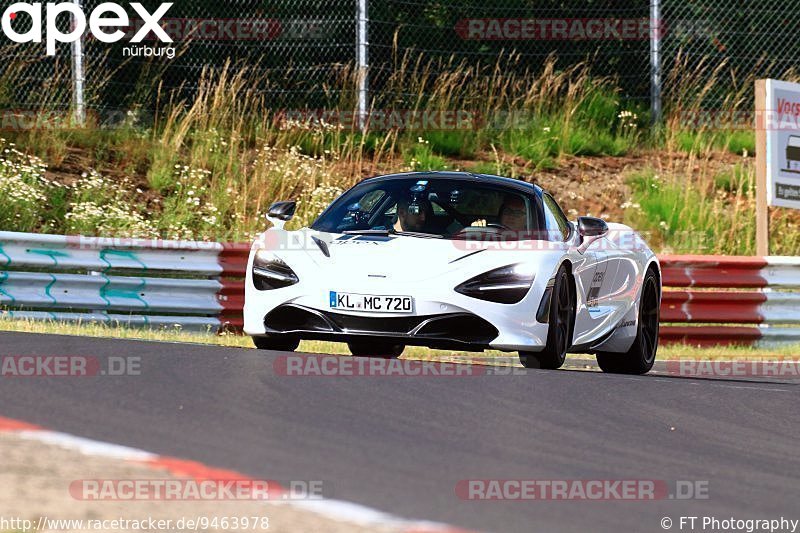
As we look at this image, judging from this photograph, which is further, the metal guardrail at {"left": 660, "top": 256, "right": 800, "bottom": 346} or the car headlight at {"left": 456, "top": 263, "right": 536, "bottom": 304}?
the metal guardrail at {"left": 660, "top": 256, "right": 800, "bottom": 346}

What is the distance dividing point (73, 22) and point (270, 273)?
952 centimetres

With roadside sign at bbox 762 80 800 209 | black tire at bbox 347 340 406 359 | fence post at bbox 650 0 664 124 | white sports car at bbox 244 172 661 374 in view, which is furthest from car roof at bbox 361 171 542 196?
fence post at bbox 650 0 664 124

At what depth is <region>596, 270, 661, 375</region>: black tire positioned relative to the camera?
11711mm

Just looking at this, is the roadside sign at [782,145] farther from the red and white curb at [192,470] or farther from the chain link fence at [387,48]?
the red and white curb at [192,470]

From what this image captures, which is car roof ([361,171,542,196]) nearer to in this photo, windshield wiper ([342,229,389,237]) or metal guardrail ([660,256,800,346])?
windshield wiper ([342,229,389,237])

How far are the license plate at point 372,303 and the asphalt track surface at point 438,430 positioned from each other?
73cm

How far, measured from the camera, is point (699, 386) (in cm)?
968

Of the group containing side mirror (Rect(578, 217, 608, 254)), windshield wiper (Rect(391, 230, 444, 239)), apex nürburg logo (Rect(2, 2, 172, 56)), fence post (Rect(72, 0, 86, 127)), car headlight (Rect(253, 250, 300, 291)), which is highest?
apex nürburg logo (Rect(2, 2, 172, 56))

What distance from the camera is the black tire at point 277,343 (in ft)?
33.2

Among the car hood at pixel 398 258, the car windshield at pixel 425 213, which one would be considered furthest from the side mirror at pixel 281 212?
the car hood at pixel 398 258

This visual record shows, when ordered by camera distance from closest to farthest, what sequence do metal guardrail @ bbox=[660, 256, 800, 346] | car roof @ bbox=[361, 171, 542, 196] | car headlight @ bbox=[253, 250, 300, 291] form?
car headlight @ bbox=[253, 250, 300, 291], car roof @ bbox=[361, 171, 542, 196], metal guardrail @ bbox=[660, 256, 800, 346]

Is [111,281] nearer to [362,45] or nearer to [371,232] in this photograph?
[371,232]

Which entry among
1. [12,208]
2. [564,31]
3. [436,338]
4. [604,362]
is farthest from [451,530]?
[564,31]

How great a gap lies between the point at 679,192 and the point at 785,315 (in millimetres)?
4988
